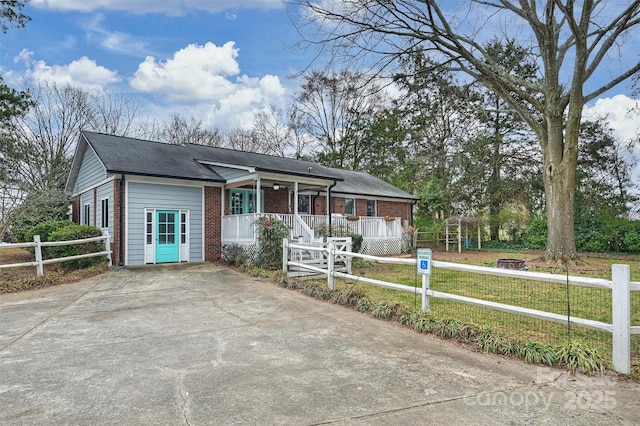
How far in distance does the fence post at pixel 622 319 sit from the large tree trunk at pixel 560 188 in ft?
33.9

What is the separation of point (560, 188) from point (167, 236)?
1357 cm

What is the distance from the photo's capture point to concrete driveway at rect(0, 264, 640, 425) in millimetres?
2998

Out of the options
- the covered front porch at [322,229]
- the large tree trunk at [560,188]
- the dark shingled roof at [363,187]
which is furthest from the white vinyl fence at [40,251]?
the large tree trunk at [560,188]

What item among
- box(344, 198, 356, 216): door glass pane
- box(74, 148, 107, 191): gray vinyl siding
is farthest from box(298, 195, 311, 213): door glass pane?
box(74, 148, 107, 191): gray vinyl siding

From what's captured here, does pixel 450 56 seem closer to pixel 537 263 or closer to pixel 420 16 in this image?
pixel 420 16

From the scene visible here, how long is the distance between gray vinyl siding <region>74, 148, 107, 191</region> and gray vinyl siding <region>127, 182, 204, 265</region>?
2.02 meters

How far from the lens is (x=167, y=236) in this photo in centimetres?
1344

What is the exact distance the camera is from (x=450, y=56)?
43.0ft

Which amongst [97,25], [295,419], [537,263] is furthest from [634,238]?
[97,25]

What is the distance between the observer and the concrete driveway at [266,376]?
300 centimetres

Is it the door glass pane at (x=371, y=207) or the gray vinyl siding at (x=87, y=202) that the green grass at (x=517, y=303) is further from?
the gray vinyl siding at (x=87, y=202)

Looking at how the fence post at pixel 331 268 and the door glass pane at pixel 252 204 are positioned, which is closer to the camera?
the fence post at pixel 331 268

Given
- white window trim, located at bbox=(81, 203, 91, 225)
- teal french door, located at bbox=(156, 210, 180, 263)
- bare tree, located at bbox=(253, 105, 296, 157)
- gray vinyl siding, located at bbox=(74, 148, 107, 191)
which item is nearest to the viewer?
teal french door, located at bbox=(156, 210, 180, 263)

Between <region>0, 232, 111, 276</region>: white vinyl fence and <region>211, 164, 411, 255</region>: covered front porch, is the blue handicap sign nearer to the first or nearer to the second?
<region>211, 164, 411, 255</region>: covered front porch
